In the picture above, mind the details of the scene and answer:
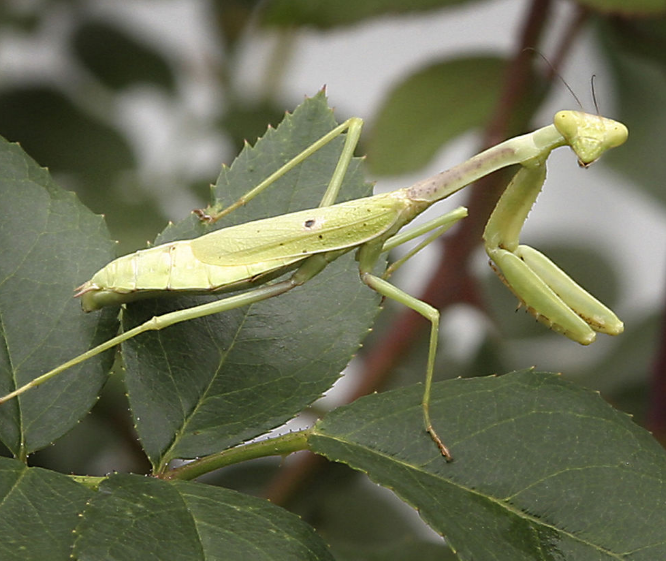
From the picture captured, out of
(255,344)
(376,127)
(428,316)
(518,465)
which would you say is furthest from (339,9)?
(518,465)

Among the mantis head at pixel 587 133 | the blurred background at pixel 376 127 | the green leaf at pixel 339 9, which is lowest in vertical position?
the blurred background at pixel 376 127

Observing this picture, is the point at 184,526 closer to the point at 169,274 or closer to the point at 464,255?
the point at 169,274

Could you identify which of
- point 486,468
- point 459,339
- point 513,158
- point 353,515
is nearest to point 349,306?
point 486,468

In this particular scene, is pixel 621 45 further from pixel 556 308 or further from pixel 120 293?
pixel 120 293

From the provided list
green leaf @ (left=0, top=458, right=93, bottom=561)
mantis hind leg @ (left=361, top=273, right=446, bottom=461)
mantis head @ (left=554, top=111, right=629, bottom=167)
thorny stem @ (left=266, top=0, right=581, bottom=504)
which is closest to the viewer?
green leaf @ (left=0, top=458, right=93, bottom=561)

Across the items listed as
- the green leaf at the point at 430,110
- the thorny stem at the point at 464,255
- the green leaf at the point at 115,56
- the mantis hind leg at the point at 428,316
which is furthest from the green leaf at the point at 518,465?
the green leaf at the point at 115,56

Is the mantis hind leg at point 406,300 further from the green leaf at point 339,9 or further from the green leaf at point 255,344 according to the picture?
the green leaf at point 339,9

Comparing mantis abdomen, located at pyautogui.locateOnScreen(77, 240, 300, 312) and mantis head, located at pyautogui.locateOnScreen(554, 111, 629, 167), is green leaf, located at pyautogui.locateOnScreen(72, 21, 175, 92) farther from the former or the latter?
mantis head, located at pyautogui.locateOnScreen(554, 111, 629, 167)

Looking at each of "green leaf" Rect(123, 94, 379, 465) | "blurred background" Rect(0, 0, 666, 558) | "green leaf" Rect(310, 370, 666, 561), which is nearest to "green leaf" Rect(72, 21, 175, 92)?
"blurred background" Rect(0, 0, 666, 558)
